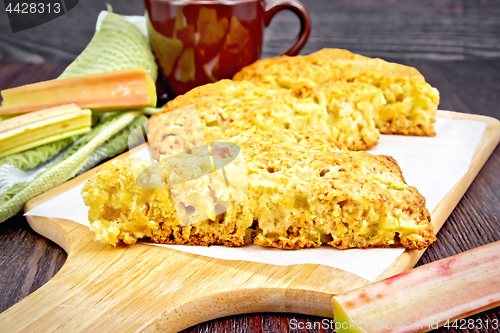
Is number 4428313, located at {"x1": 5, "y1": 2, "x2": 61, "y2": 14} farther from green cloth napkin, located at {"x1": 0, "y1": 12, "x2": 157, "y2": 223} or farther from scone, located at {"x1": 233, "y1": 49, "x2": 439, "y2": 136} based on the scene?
scone, located at {"x1": 233, "y1": 49, "x2": 439, "y2": 136}

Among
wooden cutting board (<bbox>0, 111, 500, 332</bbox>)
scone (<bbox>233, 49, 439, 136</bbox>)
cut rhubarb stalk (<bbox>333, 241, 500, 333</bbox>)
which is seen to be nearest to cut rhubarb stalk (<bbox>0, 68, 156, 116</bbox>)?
scone (<bbox>233, 49, 439, 136</bbox>)

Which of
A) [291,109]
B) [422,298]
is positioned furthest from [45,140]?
[422,298]

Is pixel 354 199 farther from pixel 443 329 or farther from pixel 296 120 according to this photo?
pixel 296 120

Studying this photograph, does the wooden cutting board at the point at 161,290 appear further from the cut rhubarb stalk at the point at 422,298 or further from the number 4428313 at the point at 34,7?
the number 4428313 at the point at 34,7

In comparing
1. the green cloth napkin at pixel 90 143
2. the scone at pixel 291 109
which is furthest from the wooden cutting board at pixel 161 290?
the scone at pixel 291 109

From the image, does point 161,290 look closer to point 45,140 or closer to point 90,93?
point 45,140

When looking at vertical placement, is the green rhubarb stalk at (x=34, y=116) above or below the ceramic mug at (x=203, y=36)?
below
